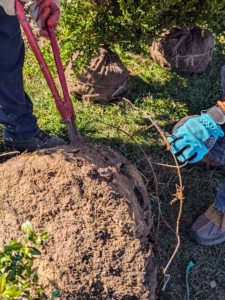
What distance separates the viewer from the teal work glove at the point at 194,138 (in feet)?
7.93

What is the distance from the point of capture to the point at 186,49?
344 centimetres

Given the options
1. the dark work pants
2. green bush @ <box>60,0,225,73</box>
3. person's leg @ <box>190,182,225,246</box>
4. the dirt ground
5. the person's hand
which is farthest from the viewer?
green bush @ <box>60,0,225,73</box>

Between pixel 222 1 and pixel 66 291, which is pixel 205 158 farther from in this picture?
pixel 66 291

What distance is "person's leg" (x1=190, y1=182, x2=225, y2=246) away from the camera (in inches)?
104

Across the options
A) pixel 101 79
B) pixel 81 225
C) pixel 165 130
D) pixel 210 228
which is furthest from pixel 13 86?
pixel 210 228

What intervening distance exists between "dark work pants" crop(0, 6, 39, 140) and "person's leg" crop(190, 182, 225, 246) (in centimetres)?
134

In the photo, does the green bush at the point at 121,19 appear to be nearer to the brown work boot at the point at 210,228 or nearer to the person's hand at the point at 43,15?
the person's hand at the point at 43,15

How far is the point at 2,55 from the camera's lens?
2367 mm

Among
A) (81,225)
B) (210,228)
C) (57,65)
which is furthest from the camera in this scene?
(210,228)

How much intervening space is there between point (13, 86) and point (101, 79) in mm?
847

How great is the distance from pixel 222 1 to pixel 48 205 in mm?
2011

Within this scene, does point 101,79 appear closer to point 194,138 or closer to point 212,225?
point 194,138

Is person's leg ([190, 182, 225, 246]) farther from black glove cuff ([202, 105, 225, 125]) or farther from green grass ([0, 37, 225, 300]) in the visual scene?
black glove cuff ([202, 105, 225, 125])

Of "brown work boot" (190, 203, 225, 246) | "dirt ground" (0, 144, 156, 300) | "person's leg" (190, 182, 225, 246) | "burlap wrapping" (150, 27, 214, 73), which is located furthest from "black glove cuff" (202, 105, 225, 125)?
"burlap wrapping" (150, 27, 214, 73)
